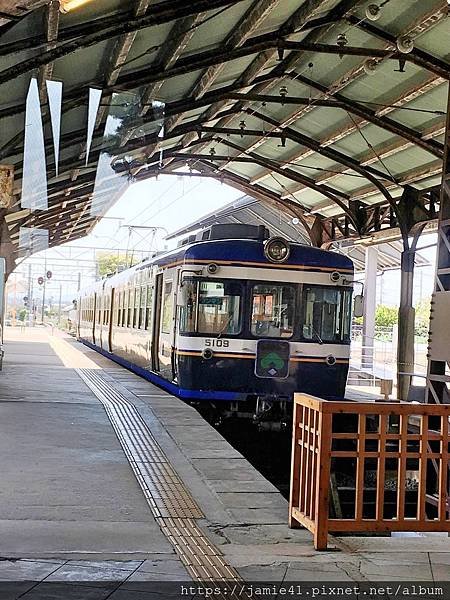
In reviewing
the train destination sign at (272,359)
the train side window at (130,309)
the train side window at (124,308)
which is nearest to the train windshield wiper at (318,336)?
the train destination sign at (272,359)

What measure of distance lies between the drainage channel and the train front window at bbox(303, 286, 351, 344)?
8.95ft

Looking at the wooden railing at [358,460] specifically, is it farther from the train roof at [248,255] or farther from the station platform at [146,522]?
the train roof at [248,255]

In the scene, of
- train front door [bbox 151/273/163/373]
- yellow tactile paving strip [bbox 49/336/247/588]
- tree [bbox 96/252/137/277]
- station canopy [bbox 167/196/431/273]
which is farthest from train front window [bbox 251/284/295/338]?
station canopy [bbox 167/196/431/273]

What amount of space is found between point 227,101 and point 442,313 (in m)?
8.48

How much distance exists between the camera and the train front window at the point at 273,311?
10773 millimetres

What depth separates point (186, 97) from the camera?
1583cm

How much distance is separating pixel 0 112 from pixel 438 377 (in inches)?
273

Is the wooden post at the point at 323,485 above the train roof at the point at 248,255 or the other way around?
the other way around

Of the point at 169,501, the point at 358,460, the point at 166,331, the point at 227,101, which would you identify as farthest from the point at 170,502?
the point at 227,101

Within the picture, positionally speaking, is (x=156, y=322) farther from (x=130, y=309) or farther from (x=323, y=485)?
(x=323, y=485)

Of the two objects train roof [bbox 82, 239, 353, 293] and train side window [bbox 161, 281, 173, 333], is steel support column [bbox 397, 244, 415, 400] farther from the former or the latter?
train roof [bbox 82, 239, 353, 293]

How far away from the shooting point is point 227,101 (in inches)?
674

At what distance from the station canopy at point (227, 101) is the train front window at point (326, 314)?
3893 mm

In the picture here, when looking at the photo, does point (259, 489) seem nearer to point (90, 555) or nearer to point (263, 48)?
point (90, 555)
